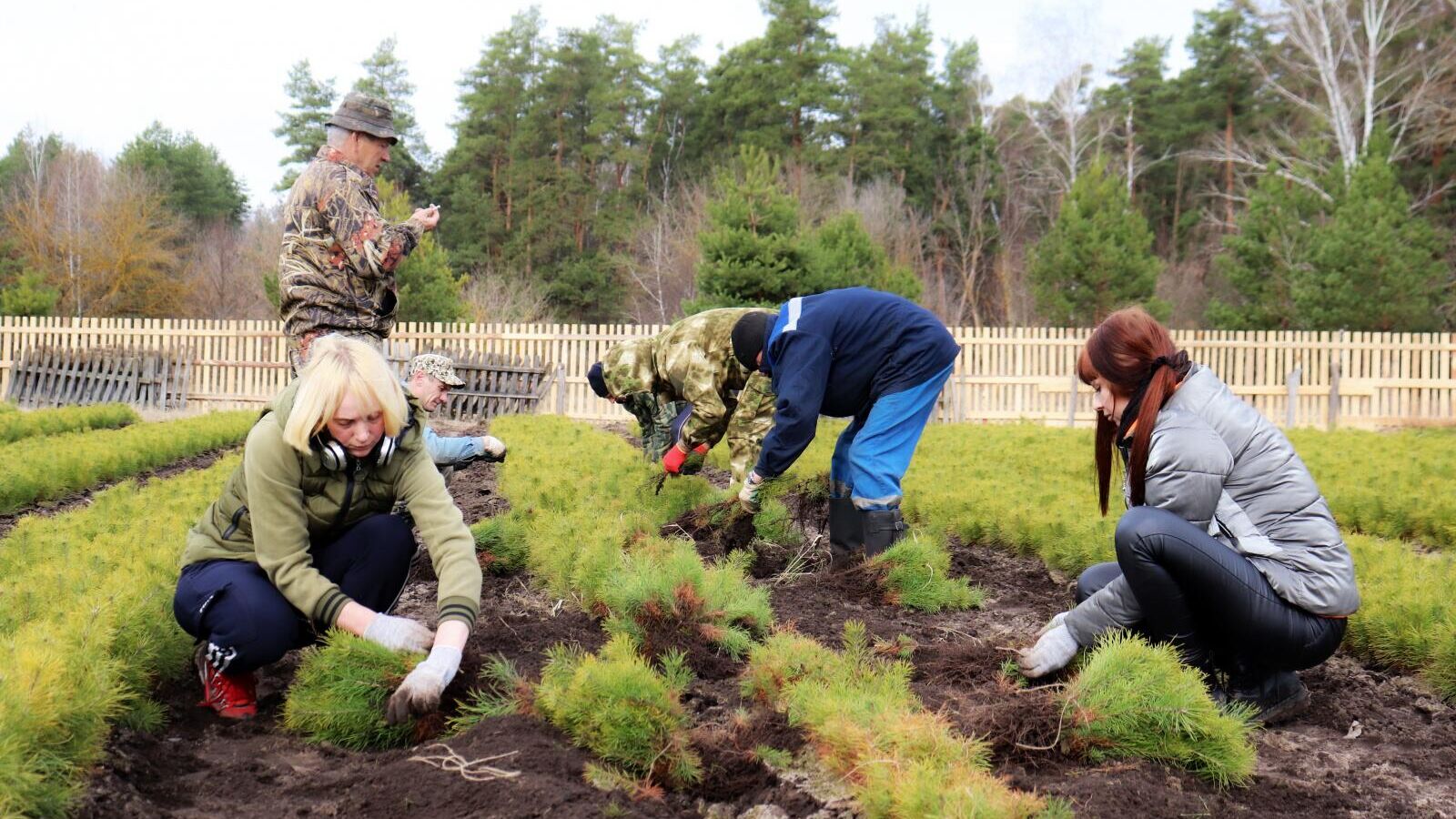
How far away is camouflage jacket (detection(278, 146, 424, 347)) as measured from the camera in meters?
4.83

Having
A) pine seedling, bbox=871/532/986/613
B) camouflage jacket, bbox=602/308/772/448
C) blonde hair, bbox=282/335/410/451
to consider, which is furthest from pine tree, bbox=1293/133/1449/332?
blonde hair, bbox=282/335/410/451

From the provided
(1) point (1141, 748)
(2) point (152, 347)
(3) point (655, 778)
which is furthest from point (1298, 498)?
(2) point (152, 347)

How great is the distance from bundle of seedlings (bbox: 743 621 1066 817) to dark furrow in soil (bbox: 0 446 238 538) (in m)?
6.10

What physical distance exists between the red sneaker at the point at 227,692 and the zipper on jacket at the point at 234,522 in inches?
13.9

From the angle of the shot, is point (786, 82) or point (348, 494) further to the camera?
point (786, 82)

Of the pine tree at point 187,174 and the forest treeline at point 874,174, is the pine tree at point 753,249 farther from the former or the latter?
the pine tree at point 187,174

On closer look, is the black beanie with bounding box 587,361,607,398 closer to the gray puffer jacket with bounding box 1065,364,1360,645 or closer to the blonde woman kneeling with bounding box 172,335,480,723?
the blonde woman kneeling with bounding box 172,335,480,723

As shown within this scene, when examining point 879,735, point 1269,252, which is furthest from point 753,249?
point 879,735

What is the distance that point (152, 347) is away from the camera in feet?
69.7

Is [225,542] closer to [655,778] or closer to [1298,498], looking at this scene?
[655,778]

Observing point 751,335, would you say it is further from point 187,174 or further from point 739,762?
point 187,174

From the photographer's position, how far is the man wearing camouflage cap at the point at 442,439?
586cm

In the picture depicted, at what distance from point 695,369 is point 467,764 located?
135 inches

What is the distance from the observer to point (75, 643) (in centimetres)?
313
